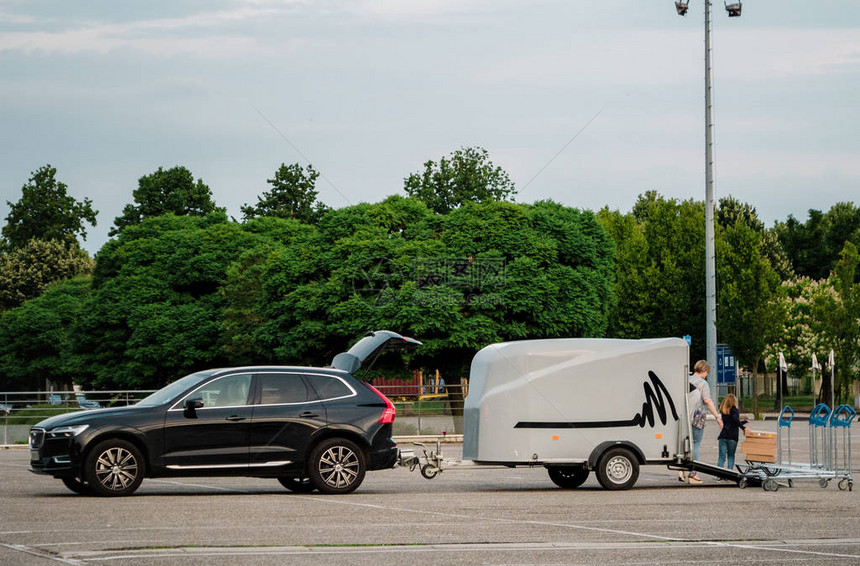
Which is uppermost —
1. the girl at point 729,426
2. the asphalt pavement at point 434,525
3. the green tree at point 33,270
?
the green tree at point 33,270

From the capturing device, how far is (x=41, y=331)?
8156 cm

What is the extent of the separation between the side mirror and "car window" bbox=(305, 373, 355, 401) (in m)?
1.65

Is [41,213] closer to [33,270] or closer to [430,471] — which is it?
[33,270]

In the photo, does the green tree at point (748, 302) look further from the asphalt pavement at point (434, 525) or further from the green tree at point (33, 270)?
the green tree at point (33, 270)

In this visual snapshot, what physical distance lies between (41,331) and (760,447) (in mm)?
70057

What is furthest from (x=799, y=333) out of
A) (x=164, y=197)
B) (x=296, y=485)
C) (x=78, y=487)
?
(x=78, y=487)

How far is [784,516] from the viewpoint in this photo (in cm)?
1371

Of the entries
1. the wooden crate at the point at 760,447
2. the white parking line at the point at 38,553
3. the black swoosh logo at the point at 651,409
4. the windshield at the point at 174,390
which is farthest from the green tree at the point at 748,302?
the white parking line at the point at 38,553

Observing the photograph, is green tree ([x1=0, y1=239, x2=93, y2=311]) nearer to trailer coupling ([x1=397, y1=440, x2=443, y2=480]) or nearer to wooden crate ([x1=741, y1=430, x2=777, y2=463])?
trailer coupling ([x1=397, y1=440, x2=443, y2=480])

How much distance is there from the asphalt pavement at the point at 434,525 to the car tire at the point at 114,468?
276 mm

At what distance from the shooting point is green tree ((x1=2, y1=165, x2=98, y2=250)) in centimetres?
9969

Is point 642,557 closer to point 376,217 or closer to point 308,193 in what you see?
point 376,217

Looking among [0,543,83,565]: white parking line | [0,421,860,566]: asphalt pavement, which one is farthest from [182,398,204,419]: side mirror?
[0,543,83,565]: white parking line

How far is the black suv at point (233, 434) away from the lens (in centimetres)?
1602
